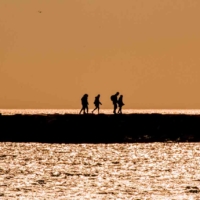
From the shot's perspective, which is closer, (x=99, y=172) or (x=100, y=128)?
(x=99, y=172)

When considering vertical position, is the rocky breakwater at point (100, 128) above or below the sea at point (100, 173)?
above

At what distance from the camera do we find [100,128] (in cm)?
6241

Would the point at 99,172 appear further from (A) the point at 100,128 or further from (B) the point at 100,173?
(A) the point at 100,128

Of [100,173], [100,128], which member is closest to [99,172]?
[100,173]

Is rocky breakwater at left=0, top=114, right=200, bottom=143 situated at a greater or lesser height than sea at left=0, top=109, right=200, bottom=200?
greater

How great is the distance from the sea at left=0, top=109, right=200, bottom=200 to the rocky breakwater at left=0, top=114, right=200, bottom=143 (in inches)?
39.4

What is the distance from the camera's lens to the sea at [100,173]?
37.5 metres

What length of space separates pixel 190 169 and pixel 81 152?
1363 cm

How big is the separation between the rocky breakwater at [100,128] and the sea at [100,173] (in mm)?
1002

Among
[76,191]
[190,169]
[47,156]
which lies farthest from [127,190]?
[47,156]

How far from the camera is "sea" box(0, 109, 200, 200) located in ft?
123

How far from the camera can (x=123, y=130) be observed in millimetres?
63438

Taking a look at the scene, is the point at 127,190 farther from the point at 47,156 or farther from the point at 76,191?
the point at 47,156

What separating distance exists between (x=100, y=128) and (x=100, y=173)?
54.7 feet
